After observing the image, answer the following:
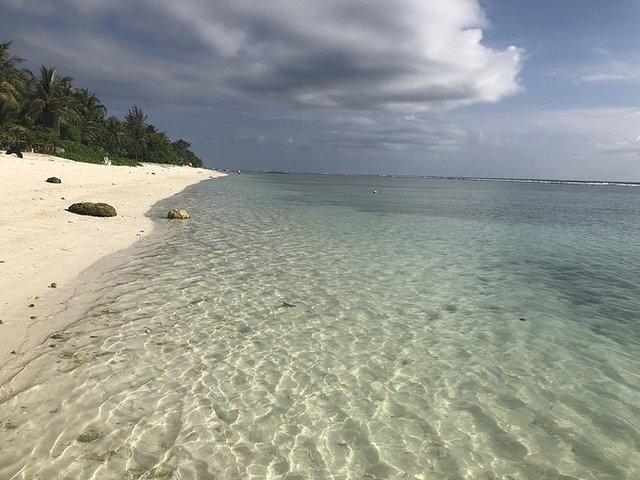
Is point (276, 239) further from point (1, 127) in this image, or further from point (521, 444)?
point (1, 127)

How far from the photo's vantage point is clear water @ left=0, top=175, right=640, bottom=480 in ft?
17.0

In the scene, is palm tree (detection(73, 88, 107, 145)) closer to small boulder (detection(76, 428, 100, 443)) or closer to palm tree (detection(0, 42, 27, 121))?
palm tree (detection(0, 42, 27, 121))

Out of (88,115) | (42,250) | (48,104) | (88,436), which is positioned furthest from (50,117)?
(88,436)

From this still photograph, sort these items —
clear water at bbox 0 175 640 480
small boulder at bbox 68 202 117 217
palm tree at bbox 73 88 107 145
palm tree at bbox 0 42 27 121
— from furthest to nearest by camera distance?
1. palm tree at bbox 73 88 107 145
2. palm tree at bbox 0 42 27 121
3. small boulder at bbox 68 202 117 217
4. clear water at bbox 0 175 640 480

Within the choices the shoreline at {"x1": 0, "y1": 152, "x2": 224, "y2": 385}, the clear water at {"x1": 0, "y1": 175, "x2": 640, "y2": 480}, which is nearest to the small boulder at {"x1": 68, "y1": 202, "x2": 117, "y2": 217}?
→ the shoreline at {"x1": 0, "y1": 152, "x2": 224, "y2": 385}

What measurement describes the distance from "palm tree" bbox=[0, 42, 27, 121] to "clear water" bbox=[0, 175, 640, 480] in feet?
172

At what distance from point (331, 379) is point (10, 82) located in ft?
225

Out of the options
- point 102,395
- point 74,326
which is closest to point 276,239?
point 74,326

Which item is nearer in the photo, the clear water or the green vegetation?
the clear water

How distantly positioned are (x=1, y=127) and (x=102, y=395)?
60492mm

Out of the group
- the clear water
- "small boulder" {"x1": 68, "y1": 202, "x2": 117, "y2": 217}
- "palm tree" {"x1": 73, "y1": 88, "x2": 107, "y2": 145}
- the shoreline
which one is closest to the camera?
the clear water

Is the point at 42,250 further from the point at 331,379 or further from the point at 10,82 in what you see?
the point at 10,82

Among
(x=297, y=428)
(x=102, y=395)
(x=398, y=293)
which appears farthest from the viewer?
(x=398, y=293)

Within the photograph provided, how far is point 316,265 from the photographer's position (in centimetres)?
1505
